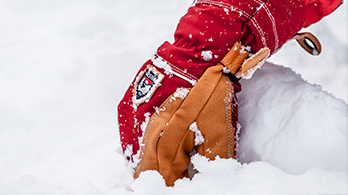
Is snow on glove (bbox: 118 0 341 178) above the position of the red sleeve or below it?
below

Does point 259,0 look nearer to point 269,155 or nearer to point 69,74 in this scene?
point 269,155

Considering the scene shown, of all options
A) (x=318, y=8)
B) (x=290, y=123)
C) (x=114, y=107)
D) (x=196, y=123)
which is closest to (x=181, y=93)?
(x=196, y=123)

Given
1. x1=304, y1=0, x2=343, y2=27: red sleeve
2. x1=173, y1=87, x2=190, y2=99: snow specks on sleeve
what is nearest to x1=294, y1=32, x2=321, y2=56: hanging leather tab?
x1=304, y1=0, x2=343, y2=27: red sleeve

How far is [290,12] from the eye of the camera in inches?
21.4

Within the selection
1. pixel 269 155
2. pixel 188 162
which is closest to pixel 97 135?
pixel 188 162

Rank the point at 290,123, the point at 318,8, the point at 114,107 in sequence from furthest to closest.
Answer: the point at 114,107
the point at 318,8
the point at 290,123

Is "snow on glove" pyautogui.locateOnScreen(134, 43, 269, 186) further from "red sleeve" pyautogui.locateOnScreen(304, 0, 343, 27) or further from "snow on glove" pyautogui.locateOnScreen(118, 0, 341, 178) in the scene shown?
"red sleeve" pyautogui.locateOnScreen(304, 0, 343, 27)

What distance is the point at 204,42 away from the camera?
521 millimetres

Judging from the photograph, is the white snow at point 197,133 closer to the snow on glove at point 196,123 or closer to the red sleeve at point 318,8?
the snow on glove at point 196,123

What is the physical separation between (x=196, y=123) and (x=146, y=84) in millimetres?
111

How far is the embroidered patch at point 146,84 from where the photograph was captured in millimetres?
535

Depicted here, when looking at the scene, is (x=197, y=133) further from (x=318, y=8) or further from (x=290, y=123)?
(x=318, y=8)

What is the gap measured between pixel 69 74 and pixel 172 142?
0.59 metres

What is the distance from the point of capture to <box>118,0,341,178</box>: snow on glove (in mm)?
522
